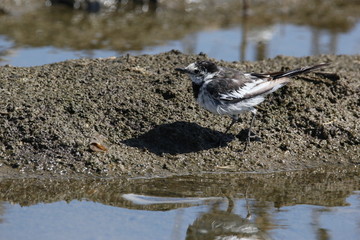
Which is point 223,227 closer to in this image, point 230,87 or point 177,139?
point 177,139

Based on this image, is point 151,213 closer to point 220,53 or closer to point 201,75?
point 201,75

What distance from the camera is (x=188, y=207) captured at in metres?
6.26

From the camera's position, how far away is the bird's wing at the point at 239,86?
7.38m

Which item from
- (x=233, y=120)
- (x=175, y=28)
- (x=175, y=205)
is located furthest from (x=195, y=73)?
(x=175, y=28)

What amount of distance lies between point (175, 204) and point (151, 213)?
0.33m

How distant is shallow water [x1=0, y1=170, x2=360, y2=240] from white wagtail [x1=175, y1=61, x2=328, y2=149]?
0.82 meters

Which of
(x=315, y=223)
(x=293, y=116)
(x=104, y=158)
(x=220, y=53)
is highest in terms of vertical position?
(x=220, y=53)

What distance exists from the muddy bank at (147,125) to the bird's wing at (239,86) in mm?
543

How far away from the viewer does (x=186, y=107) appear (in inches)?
311

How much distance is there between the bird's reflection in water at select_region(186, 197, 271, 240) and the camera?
18.8ft

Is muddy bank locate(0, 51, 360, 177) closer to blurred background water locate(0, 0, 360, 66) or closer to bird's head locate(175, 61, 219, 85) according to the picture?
bird's head locate(175, 61, 219, 85)

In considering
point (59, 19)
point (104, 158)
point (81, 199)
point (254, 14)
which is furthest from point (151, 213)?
point (254, 14)

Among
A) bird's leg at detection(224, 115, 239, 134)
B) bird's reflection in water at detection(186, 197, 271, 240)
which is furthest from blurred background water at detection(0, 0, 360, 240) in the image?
bird's leg at detection(224, 115, 239, 134)

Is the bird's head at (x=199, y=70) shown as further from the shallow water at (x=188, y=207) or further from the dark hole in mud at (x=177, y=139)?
the shallow water at (x=188, y=207)
